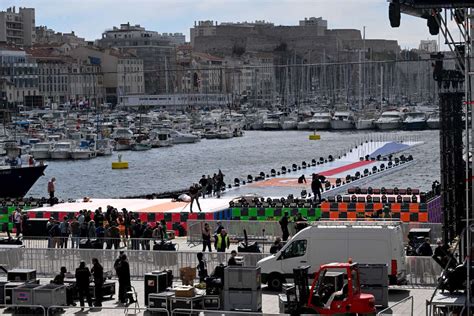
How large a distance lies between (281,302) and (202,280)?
3466 mm

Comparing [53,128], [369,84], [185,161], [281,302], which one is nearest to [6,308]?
[281,302]

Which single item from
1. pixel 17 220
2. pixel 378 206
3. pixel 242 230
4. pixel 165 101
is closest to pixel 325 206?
pixel 378 206

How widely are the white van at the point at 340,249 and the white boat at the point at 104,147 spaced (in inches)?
3389

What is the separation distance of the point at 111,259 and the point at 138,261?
56 centimetres

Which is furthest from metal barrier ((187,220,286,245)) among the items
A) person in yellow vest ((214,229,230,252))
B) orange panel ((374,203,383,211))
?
orange panel ((374,203,383,211))

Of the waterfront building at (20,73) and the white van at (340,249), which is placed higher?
the waterfront building at (20,73)

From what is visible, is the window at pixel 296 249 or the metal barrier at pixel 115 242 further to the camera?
the metal barrier at pixel 115 242

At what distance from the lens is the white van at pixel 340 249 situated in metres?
21.9

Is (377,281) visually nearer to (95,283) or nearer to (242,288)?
(242,288)

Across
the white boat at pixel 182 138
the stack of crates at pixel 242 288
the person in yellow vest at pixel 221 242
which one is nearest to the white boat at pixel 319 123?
the white boat at pixel 182 138

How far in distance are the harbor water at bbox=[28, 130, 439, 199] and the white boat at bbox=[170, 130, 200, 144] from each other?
101cm

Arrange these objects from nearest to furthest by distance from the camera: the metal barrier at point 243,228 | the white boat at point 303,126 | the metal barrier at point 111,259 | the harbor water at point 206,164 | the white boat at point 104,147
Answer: the metal barrier at point 111,259, the metal barrier at point 243,228, the harbor water at point 206,164, the white boat at point 104,147, the white boat at point 303,126

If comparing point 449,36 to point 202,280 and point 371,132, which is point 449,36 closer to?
point 202,280

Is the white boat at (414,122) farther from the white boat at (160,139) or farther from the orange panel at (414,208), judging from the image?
the orange panel at (414,208)
